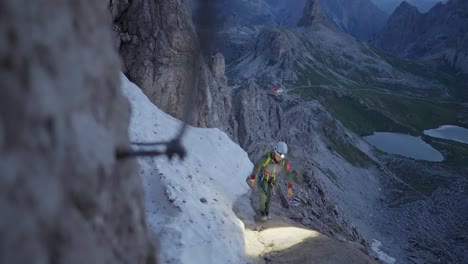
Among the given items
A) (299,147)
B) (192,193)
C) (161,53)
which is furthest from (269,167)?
(299,147)

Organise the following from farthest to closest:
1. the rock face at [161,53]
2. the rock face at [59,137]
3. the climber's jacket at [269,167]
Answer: the rock face at [161,53] < the climber's jacket at [269,167] < the rock face at [59,137]

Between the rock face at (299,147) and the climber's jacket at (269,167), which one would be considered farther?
the rock face at (299,147)

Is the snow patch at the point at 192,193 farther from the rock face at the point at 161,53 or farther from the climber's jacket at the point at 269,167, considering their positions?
the climber's jacket at the point at 269,167

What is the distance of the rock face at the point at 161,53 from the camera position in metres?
22.8

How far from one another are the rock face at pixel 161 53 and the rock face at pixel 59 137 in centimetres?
1798

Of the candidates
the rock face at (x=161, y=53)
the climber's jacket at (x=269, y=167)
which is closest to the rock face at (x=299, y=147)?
the climber's jacket at (x=269, y=167)

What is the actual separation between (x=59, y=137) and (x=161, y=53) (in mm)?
20675

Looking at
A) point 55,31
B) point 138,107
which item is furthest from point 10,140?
point 138,107

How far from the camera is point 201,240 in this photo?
40.6 feet

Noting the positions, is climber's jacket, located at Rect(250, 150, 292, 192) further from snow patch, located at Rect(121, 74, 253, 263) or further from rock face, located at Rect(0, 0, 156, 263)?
rock face, located at Rect(0, 0, 156, 263)

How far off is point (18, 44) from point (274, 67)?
163 metres

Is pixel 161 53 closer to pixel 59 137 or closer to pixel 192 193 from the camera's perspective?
pixel 192 193

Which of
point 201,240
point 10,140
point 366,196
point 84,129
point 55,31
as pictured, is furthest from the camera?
point 366,196

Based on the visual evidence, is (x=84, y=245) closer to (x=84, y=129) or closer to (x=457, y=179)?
(x=84, y=129)
